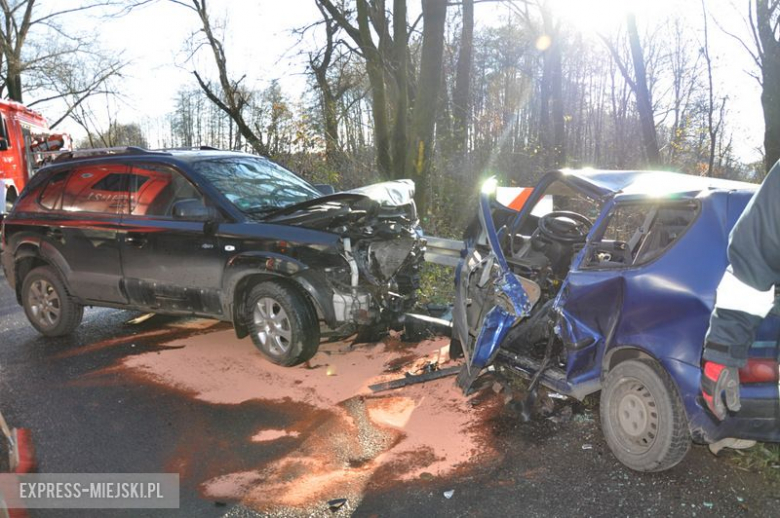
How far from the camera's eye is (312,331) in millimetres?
4730

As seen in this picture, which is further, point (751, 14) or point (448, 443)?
point (751, 14)

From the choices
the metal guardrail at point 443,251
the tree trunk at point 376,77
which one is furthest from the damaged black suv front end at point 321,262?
the tree trunk at point 376,77

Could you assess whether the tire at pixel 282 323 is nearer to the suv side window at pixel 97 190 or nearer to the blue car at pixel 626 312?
the blue car at pixel 626 312

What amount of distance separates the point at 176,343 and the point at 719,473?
16.1ft

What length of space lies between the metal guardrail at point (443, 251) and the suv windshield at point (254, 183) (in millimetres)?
1576

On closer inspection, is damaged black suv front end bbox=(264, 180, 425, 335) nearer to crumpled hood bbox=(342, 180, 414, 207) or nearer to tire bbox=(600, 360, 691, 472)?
crumpled hood bbox=(342, 180, 414, 207)

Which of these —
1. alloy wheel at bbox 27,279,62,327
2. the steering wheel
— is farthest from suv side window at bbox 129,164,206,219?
the steering wheel

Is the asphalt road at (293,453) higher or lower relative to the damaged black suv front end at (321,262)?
Result: lower

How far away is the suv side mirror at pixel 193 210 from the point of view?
4.91 m

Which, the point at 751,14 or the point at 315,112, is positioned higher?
the point at 751,14

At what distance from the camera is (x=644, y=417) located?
3.08 meters

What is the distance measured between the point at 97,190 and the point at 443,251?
13.2 feet

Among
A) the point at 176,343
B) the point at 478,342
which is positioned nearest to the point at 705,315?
the point at 478,342

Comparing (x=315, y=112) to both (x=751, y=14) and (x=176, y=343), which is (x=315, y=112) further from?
(x=751, y=14)
